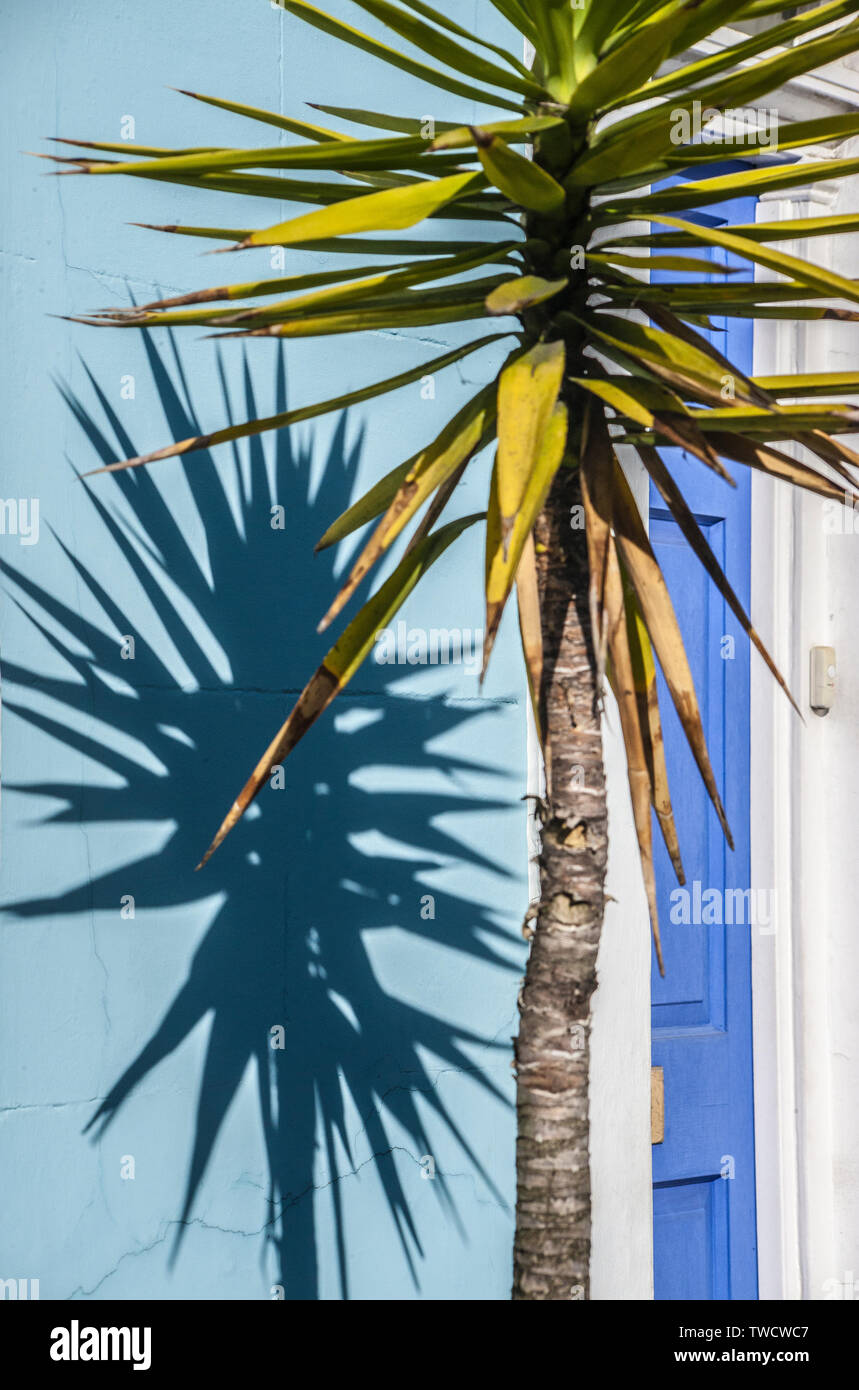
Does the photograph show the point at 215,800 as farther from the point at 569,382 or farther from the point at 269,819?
the point at 569,382

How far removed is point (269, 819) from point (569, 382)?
104cm

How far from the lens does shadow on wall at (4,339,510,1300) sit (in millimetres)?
1944

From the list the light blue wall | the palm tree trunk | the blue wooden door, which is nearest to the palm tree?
the palm tree trunk

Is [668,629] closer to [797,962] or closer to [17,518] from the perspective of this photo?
[17,518]

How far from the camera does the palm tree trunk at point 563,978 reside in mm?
1292

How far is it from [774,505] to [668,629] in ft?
5.89

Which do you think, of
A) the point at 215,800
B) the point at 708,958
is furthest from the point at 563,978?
the point at 708,958

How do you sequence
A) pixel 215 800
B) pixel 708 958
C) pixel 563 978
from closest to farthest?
pixel 563 978, pixel 215 800, pixel 708 958

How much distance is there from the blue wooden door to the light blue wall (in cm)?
Answer: 55

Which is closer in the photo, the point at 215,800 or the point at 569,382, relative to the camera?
the point at 569,382

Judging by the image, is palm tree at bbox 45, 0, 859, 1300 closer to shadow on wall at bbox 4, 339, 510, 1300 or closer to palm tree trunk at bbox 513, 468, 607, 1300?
palm tree trunk at bbox 513, 468, 607, 1300

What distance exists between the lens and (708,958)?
9.11 feet

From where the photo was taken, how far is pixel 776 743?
2.88 m

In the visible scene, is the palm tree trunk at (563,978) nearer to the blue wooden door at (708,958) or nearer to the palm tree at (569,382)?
the palm tree at (569,382)
